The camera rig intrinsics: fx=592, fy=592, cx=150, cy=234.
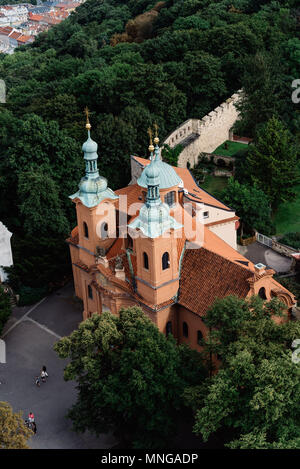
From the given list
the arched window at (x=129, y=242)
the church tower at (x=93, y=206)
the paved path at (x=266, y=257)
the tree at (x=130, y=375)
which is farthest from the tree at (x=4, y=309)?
the paved path at (x=266, y=257)

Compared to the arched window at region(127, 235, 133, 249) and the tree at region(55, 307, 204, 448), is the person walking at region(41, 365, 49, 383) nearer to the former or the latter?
the tree at region(55, 307, 204, 448)

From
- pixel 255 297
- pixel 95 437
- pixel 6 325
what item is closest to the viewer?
pixel 255 297

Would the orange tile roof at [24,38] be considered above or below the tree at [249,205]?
below

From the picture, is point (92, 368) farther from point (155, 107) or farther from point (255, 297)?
point (155, 107)

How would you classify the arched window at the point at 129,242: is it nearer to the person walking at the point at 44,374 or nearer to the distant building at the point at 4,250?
the person walking at the point at 44,374

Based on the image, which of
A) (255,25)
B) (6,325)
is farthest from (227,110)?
(6,325)

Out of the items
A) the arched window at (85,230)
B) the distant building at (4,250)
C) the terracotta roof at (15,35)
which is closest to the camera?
the arched window at (85,230)

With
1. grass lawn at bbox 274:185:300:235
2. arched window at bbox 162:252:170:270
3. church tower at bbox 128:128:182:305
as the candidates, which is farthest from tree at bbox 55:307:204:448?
grass lawn at bbox 274:185:300:235
